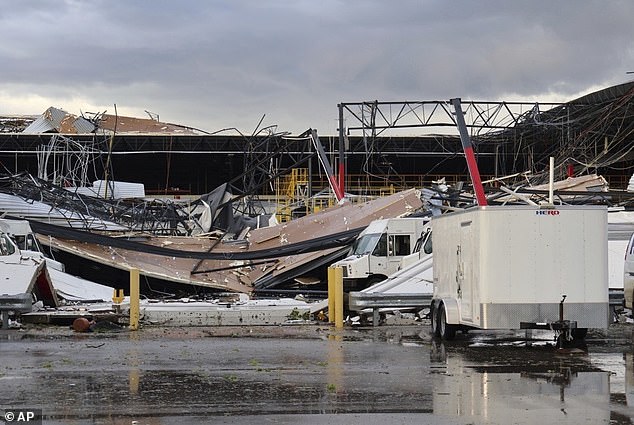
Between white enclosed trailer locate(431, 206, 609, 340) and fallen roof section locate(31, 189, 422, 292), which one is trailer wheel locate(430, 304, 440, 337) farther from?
fallen roof section locate(31, 189, 422, 292)

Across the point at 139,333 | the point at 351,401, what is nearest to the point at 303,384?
the point at 351,401

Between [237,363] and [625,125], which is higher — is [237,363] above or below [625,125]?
below

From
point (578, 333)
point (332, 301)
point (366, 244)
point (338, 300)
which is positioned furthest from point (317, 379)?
point (366, 244)

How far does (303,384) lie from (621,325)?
13417mm

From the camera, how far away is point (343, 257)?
125ft

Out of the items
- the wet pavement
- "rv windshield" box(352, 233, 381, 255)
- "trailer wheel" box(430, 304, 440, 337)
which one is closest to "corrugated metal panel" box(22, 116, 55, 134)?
"rv windshield" box(352, 233, 381, 255)

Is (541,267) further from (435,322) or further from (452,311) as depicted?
(435,322)

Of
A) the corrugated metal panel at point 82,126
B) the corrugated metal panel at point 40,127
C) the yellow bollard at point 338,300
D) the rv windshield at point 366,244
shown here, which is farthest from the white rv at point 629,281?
the corrugated metal panel at point 40,127

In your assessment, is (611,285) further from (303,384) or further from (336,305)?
(303,384)

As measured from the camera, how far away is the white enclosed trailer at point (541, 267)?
58.4ft

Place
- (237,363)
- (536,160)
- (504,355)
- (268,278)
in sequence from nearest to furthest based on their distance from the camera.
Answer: (237,363), (504,355), (268,278), (536,160)

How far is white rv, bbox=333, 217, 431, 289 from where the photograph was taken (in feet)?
106
